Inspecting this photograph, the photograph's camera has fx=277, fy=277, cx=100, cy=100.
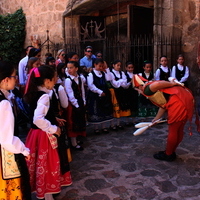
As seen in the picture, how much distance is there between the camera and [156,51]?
8.09 meters

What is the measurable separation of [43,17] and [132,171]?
8.23m

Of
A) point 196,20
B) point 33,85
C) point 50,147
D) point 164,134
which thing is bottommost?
point 164,134

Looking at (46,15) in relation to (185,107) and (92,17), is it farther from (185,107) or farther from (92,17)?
(185,107)

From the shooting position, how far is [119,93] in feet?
18.4

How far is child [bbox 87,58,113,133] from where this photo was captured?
16.7 feet

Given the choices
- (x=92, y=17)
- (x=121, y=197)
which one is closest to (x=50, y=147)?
(x=121, y=197)

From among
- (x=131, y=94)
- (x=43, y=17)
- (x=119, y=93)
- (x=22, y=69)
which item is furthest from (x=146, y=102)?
(x=43, y=17)

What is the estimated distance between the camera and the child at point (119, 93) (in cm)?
552

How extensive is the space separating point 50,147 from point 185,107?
1858 millimetres

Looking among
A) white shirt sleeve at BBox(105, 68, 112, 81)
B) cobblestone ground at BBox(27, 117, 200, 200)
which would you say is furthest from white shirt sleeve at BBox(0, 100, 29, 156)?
white shirt sleeve at BBox(105, 68, 112, 81)

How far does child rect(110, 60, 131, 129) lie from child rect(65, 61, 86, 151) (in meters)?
1.09

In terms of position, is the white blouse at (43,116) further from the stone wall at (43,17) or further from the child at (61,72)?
the stone wall at (43,17)

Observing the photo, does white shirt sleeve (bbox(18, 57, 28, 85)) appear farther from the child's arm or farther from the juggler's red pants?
the juggler's red pants

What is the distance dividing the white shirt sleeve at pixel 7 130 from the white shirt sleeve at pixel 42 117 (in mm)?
536
